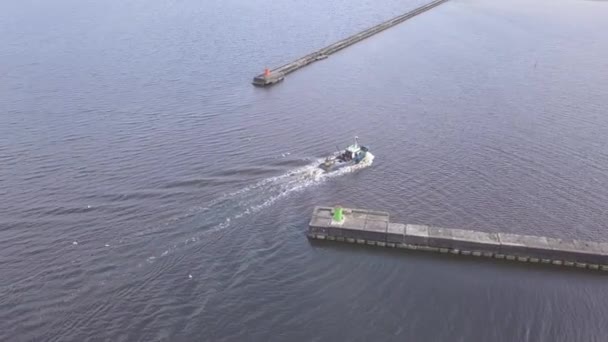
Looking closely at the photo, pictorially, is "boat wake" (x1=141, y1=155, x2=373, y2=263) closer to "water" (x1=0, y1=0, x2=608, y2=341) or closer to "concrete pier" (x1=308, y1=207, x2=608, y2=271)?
"water" (x1=0, y1=0, x2=608, y2=341)

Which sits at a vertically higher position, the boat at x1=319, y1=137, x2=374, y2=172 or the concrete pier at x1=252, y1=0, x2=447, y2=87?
the concrete pier at x1=252, y1=0, x2=447, y2=87

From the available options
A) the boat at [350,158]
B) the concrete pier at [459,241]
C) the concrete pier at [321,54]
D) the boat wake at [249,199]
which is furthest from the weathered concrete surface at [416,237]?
the concrete pier at [321,54]

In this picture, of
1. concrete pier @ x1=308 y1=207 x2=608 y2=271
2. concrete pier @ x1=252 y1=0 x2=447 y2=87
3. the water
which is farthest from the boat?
concrete pier @ x1=252 y1=0 x2=447 y2=87

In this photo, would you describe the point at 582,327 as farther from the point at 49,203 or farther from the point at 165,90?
the point at 165,90

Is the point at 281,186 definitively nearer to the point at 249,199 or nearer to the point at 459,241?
the point at 249,199

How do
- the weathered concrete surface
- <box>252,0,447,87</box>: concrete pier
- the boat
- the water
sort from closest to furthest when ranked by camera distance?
the water
the weathered concrete surface
the boat
<box>252,0,447,87</box>: concrete pier

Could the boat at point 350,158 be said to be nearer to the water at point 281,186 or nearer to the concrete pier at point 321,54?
the water at point 281,186
